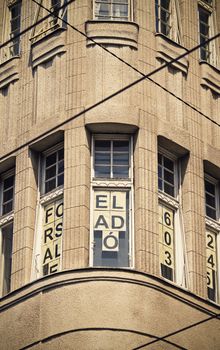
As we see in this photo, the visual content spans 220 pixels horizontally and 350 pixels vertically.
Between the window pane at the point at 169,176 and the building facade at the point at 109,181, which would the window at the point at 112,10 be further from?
the window pane at the point at 169,176

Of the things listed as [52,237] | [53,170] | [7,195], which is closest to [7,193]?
[7,195]

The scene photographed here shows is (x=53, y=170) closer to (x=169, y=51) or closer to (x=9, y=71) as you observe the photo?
(x=9, y=71)

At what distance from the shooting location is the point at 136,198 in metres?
37.9

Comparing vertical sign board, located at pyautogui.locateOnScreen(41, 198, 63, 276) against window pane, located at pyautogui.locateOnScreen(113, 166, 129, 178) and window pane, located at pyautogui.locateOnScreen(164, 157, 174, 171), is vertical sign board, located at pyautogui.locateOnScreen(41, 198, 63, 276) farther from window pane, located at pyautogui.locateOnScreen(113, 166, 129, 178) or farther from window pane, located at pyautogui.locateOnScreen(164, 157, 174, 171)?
window pane, located at pyautogui.locateOnScreen(164, 157, 174, 171)

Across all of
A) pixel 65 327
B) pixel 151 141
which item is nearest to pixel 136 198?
pixel 151 141

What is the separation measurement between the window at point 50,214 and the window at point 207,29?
19.2 ft

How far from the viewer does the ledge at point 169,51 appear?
→ 40375 mm

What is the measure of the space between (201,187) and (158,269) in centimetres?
351

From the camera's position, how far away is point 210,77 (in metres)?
41.8

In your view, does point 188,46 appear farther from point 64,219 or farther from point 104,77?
point 64,219

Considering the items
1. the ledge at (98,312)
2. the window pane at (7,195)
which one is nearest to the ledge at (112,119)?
the window pane at (7,195)

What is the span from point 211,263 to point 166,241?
6.65 feet

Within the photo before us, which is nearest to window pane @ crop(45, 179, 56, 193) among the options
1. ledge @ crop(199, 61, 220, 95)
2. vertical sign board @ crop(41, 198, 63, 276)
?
vertical sign board @ crop(41, 198, 63, 276)

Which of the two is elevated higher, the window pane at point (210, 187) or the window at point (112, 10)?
the window at point (112, 10)
